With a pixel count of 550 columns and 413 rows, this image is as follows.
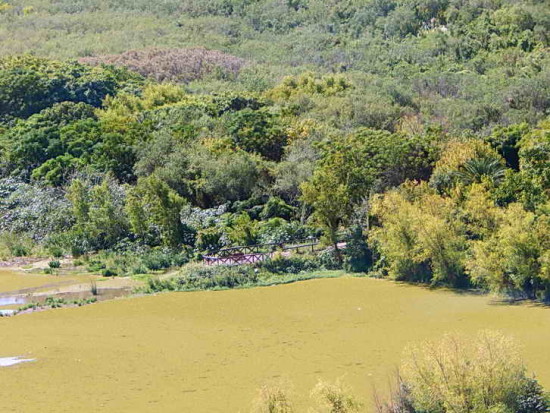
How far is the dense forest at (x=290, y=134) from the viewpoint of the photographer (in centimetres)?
3878

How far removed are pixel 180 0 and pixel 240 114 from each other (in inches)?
2436

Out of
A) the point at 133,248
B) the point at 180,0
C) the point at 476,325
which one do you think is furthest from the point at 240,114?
the point at 180,0

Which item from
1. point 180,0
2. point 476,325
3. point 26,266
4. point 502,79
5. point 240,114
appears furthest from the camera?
point 180,0

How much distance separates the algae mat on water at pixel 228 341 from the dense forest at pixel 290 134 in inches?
121

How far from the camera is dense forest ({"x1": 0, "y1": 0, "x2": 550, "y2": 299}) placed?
127 feet

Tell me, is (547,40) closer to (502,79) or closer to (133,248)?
(502,79)

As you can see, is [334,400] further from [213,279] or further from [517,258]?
[213,279]

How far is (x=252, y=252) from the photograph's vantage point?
145ft

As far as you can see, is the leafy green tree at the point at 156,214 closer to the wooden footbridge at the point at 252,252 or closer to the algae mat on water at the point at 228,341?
the wooden footbridge at the point at 252,252

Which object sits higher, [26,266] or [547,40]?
[547,40]

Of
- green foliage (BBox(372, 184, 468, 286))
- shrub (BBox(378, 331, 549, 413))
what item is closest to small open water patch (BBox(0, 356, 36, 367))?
shrub (BBox(378, 331, 549, 413))

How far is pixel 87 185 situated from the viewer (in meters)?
56.4

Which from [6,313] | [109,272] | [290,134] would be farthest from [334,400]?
[290,134]

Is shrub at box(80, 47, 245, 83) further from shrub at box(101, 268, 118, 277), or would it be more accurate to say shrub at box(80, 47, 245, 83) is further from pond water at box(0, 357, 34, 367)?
pond water at box(0, 357, 34, 367)
